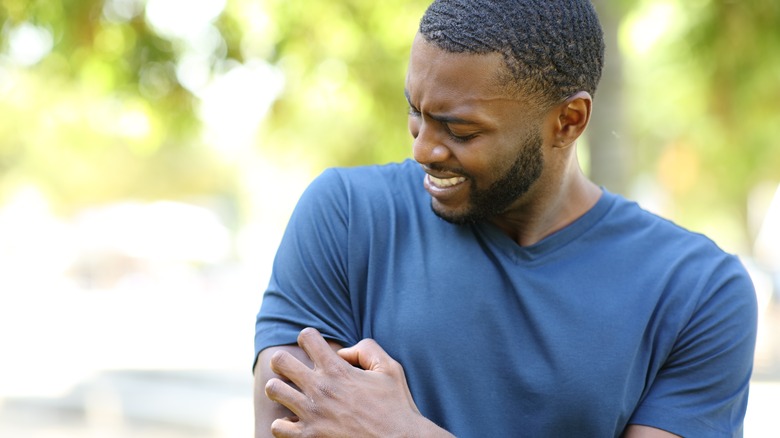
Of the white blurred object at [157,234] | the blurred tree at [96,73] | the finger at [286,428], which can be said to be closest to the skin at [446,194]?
the finger at [286,428]

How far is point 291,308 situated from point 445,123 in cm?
51

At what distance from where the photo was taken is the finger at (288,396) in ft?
6.86

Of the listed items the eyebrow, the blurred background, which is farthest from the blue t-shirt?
the blurred background

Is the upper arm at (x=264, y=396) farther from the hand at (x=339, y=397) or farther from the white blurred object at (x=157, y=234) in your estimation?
the white blurred object at (x=157, y=234)

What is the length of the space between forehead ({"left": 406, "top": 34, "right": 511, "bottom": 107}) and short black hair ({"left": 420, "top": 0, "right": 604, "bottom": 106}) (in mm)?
17

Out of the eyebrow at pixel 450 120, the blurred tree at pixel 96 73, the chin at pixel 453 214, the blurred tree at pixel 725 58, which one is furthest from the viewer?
the blurred tree at pixel 96 73

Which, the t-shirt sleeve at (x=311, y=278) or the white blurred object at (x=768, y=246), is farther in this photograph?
the white blurred object at (x=768, y=246)

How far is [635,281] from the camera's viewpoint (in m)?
2.36

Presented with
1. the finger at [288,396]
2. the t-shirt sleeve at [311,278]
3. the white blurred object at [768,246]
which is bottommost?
the finger at [288,396]

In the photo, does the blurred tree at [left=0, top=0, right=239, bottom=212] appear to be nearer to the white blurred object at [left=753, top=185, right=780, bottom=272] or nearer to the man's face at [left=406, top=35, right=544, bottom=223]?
the man's face at [left=406, top=35, right=544, bottom=223]

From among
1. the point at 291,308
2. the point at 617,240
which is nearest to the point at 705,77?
the point at 617,240

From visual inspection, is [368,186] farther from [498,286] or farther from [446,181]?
[498,286]

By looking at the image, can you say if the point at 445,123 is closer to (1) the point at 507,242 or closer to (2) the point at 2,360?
(1) the point at 507,242

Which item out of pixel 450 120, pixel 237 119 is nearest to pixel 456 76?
pixel 450 120
